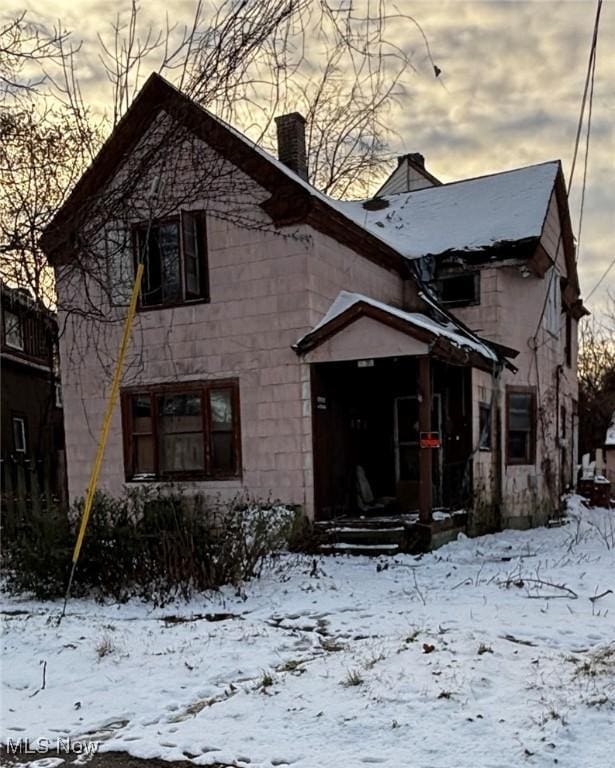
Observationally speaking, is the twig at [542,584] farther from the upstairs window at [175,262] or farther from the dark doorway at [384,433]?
the upstairs window at [175,262]

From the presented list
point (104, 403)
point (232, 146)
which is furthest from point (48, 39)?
point (104, 403)

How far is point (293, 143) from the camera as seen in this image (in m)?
14.0

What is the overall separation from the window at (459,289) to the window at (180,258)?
517cm

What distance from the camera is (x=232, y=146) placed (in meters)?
10.7

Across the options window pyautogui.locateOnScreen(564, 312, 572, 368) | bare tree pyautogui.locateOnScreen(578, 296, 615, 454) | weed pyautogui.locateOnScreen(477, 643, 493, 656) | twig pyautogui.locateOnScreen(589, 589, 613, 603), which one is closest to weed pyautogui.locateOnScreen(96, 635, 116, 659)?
weed pyautogui.locateOnScreen(477, 643, 493, 656)

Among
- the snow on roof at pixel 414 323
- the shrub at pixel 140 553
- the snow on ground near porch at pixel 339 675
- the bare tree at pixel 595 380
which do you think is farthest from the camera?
the bare tree at pixel 595 380

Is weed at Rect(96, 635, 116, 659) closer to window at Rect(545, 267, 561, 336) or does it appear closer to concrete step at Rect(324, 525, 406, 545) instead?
concrete step at Rect(324, 525, 406, 545)

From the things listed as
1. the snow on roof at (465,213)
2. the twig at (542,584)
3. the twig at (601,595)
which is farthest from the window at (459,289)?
the twig at (601,595)

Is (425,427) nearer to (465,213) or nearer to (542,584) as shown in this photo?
(542,584)

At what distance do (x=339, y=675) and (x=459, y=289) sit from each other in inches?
407

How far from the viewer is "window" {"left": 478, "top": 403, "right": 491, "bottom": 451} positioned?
40.1ft

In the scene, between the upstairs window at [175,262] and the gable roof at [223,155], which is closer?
the gable roof at [223,155]

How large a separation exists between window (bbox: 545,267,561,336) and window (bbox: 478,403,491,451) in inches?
134

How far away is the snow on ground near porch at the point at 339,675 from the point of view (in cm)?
370
